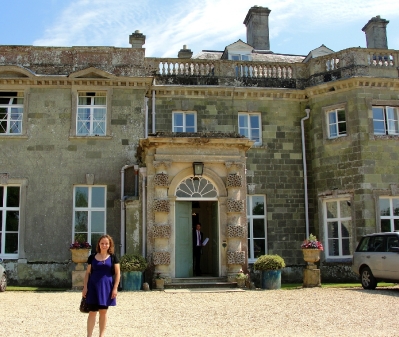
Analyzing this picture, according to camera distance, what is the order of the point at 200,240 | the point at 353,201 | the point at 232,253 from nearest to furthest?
→ the point at 232,253
the point at 200,240
the point at 353,201

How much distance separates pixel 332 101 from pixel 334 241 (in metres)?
4.89

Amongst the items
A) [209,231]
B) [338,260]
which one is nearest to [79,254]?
[209,231]

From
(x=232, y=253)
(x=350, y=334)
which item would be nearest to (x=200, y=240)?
(x=232, y=253)

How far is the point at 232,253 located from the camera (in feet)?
49.8

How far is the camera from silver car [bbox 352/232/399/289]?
13500mm

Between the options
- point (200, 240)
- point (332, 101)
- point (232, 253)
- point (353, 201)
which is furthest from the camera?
point (332, 101)

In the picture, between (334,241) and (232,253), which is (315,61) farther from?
(232,253)

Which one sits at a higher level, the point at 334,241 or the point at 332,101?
the point at 332,101

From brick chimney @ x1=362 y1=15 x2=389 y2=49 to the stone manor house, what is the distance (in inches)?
183

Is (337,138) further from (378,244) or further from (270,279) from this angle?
(270,279)

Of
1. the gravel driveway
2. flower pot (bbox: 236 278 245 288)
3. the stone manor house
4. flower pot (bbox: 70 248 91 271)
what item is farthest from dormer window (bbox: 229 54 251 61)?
the gravel driveway

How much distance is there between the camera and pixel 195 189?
15.9m

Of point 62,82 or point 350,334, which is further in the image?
point 62,82

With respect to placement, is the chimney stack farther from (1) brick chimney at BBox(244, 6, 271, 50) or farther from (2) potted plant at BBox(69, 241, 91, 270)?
(2) potted plant at BBox(69, 241, 91, 270)
